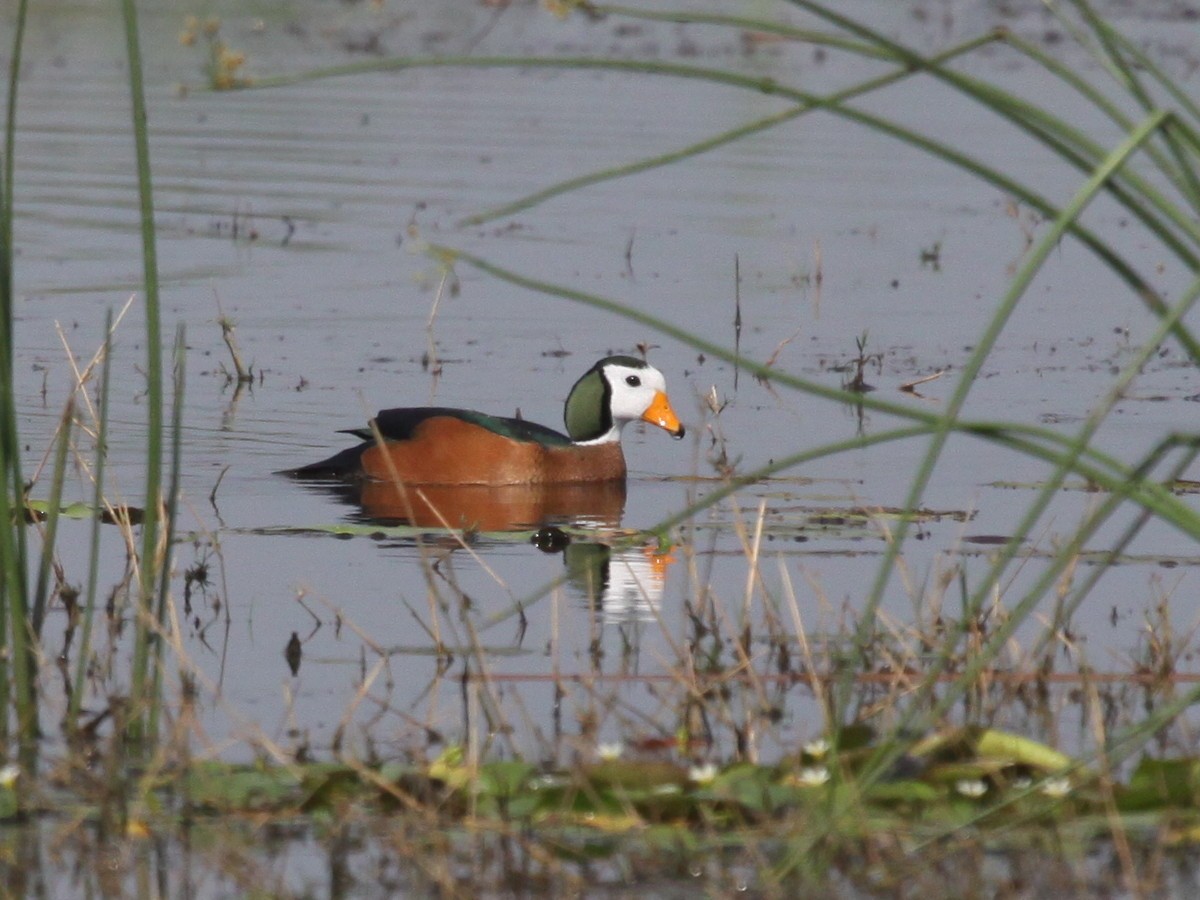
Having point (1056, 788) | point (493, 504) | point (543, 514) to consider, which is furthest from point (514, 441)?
point (1056, 788)

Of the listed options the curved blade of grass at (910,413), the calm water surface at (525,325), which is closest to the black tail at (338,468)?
the calm water surface at (525,325)

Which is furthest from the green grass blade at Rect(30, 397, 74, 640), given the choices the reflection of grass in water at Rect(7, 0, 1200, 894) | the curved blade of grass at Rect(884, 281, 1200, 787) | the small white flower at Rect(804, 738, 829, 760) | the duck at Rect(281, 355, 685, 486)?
the duck at Rect(281, 355, 685, 486)

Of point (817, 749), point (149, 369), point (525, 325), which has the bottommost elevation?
point (817, 749)

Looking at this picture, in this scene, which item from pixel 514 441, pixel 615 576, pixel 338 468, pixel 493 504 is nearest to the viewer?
pixel 615 576

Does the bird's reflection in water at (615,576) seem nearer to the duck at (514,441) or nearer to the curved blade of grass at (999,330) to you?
the duck at (514,441)

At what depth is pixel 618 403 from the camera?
399 inches

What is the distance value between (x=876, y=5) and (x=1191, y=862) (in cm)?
3013

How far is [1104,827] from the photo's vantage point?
4.14 m

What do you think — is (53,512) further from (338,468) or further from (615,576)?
(338,468)

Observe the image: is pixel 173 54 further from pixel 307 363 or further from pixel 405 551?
pixel 405 551

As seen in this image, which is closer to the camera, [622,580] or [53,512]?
[53,512]

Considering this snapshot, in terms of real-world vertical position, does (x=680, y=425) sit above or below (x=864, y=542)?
above

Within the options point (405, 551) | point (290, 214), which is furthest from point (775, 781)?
point (290, 214)

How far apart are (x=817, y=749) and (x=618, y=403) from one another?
5.78 metres
